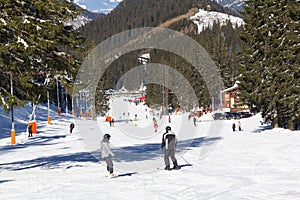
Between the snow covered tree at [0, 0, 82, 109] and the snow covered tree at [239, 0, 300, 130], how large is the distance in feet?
67.1

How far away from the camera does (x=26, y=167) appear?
59.5ft

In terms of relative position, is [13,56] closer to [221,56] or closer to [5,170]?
[5,170]

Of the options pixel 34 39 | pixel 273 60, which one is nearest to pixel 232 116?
pixel 273 60

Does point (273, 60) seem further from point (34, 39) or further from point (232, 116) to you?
point (232, 116)

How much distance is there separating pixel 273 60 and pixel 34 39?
23.9m

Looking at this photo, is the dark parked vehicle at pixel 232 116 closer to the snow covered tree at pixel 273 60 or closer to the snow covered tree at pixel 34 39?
the snow covered tree at pixel 273 60

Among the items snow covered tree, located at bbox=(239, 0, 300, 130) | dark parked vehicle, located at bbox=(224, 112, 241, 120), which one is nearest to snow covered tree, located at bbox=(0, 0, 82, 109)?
snow covered tree, located at bbox=(239, 0, 300, 130)

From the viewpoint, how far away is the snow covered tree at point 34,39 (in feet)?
45.2

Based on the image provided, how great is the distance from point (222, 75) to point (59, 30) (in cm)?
7325

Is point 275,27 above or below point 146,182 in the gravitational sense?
above

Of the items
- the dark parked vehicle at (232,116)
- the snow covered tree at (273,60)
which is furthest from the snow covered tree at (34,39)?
the dark parked vehicle at (232,116)

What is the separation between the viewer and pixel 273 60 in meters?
33.5

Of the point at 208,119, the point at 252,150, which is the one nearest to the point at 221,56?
the point at 208,119

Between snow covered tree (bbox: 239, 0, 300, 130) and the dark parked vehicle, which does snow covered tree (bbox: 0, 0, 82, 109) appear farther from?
the dark parked vehicle
